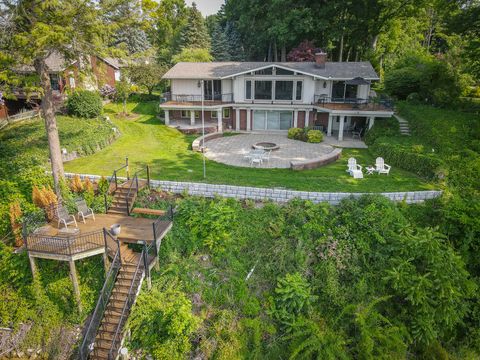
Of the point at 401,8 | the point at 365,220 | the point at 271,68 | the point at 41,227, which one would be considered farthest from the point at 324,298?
the point at 401,8

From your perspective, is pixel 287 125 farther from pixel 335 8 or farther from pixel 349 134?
pixel 335 8

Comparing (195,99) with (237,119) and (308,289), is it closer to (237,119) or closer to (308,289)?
(237,119)

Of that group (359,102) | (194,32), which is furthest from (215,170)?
(194,32)

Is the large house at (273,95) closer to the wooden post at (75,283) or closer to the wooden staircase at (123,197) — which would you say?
the wooden staircase at (123,197)

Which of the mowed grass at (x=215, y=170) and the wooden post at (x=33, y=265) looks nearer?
the wooden post at (x=33, y=265)

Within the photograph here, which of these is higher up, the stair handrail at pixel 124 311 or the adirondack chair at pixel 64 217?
the adirondack chair at pixel 64 217

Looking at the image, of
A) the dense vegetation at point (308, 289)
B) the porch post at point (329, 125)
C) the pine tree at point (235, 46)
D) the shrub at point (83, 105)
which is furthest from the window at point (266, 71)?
the pine tree at point (235, 46)

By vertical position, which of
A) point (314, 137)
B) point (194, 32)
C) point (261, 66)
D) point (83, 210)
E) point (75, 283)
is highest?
point (194, 32)
